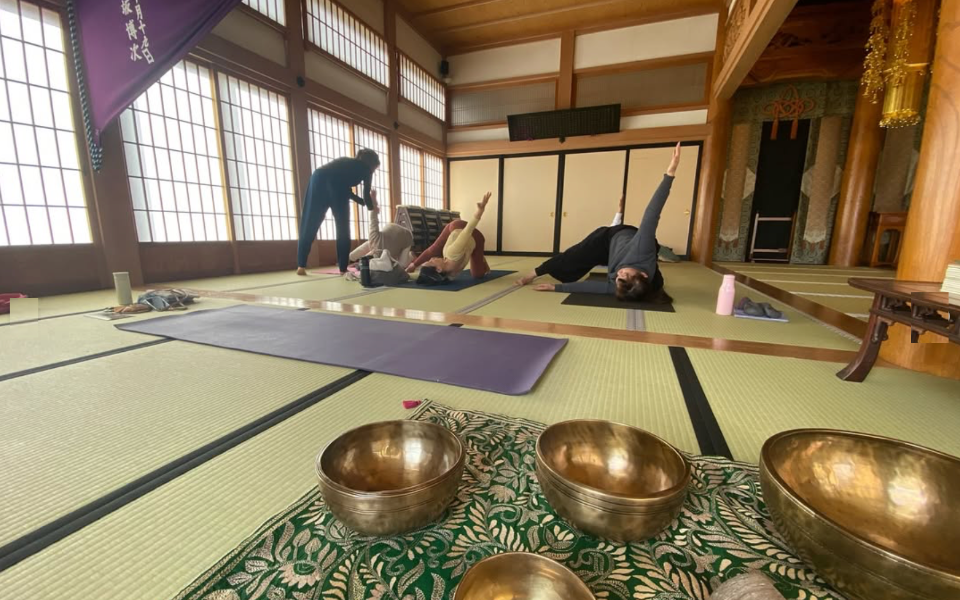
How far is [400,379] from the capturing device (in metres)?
1.36

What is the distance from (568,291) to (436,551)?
2.89 m

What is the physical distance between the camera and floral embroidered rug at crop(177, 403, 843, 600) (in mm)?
541

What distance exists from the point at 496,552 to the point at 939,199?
2.05 m

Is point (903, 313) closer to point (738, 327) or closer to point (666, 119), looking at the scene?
point (738, 327)

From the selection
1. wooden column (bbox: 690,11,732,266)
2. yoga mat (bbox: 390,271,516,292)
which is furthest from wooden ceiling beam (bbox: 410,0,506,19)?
yoga mat (bbox: 390,271,516,292)

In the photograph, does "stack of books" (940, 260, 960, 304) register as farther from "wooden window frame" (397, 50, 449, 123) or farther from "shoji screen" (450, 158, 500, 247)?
"shoji screen" (450, 158, 500, 247)

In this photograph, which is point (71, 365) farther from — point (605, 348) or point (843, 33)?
point (843, 33)

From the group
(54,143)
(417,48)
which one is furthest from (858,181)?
(54,143)

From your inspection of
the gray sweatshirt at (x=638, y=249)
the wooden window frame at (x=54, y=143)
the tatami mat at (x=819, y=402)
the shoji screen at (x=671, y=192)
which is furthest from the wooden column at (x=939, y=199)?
the shoji screen at (x=671, y=192)

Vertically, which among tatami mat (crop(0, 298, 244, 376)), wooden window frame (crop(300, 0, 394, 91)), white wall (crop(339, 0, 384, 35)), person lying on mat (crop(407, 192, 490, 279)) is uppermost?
white wall (crop(339, 0, 384, 35))

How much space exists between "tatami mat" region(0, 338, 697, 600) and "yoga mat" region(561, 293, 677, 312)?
4.22 ft

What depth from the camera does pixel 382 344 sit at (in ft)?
5.70

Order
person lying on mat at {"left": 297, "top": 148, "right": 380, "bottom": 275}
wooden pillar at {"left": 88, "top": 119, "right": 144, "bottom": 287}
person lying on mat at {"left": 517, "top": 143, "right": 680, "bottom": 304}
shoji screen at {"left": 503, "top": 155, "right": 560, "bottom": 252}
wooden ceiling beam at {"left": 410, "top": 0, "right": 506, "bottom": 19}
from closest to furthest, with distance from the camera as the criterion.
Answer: person lying on mat at {"left": 517, "top": 143, "right": 680, "bottom": 304}, wooden pillar at {"left": 88, "top": 119, "right": 144, "bottom": 287}, person lying on mat at {"left": 297, "top": 148, "right": 380, "bottom": 275}, wooden ceiling beam at {"left": 410, "top": 0, "right": 506, "bottom": 19}, shoji screen at {"left": 503, "top": 155, "right": 560, "bottom": 252}

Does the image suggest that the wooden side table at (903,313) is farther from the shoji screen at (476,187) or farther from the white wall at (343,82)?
the shoji screen at (476,187)
